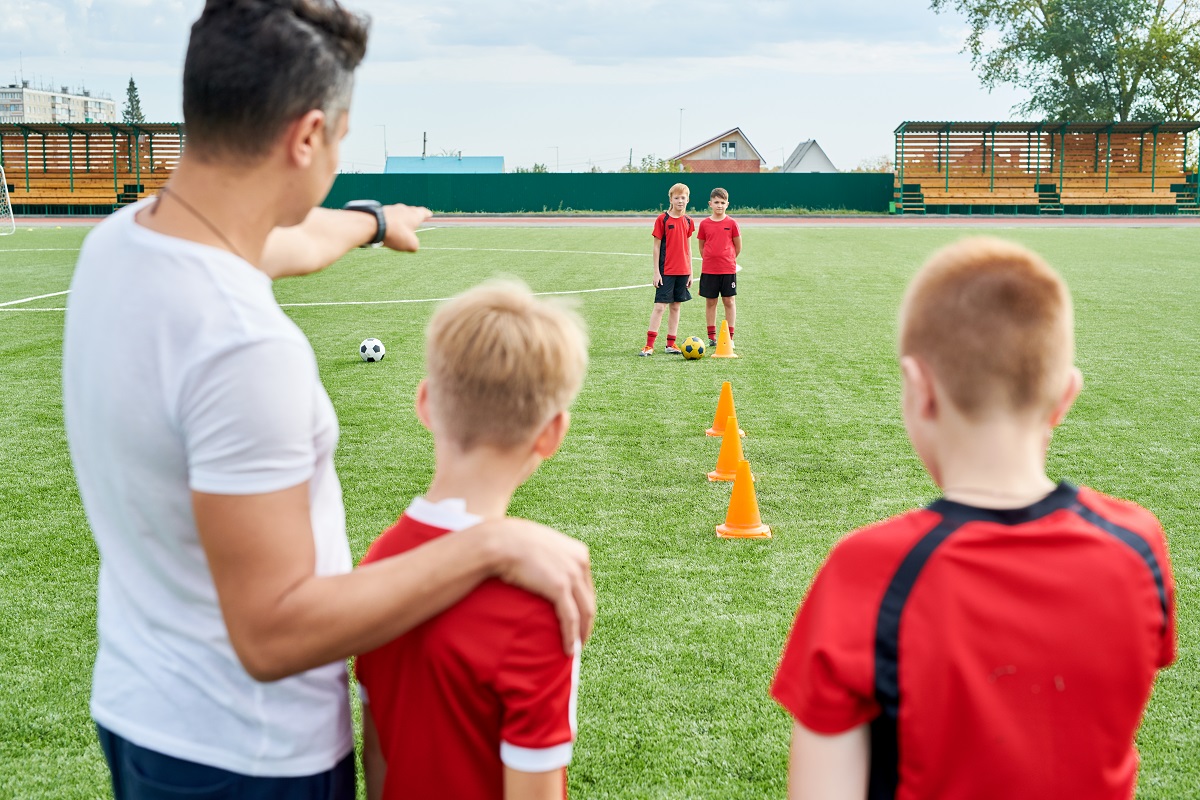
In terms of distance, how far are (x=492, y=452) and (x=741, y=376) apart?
8.84m

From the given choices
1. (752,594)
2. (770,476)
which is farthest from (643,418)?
(752,594)

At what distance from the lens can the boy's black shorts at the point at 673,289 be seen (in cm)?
1217

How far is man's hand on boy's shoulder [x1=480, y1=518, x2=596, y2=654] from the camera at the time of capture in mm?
1629

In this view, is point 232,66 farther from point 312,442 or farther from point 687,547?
point 687,547

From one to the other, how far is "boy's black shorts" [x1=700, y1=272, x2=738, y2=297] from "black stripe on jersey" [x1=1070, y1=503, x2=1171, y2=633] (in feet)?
34.5

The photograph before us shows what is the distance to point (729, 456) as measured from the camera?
7020 mm

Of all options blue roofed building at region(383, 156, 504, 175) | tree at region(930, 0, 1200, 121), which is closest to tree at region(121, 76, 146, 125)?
blue roofed building at region(383, 156, 504, 175)

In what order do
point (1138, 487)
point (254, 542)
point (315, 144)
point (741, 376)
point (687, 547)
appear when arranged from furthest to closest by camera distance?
1. point (741, 376)
2. point (1138, 487)
3. point (687, 547)
4. point (315, 144)
5. point (254, 542)

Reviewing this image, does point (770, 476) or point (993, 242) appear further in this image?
point (770, 476)

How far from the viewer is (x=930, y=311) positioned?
67.2 inches

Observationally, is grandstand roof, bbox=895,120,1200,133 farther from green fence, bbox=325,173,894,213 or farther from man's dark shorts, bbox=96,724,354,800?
man's dark shorts, bbox=96,724,354,800

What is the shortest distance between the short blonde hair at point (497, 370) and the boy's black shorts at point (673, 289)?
10352 mm

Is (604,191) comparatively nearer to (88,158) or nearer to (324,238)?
(88,158)

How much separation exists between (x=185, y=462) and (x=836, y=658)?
3.13 feet
